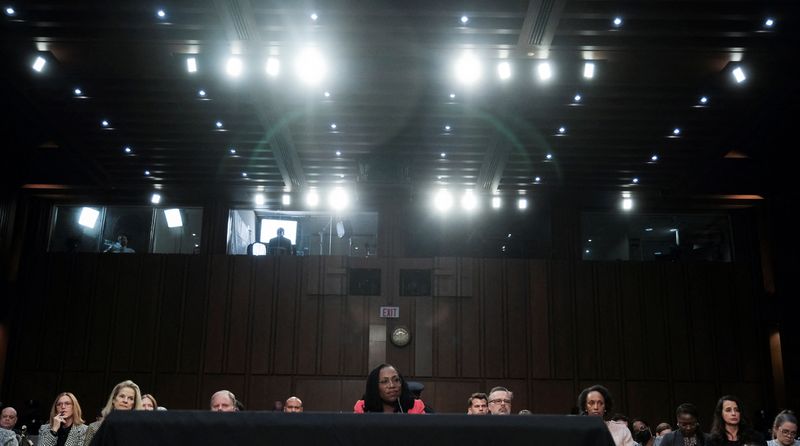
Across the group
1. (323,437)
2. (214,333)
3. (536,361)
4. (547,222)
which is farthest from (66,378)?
(323,437)

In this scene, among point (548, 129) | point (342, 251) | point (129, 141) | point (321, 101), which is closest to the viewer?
point (321, 101)

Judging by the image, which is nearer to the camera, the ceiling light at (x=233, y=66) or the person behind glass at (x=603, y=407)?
the person behind glass at (x=603, y=407)

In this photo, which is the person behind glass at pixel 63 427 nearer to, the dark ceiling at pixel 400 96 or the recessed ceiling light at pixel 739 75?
the dark ceiling at pixel 400 96

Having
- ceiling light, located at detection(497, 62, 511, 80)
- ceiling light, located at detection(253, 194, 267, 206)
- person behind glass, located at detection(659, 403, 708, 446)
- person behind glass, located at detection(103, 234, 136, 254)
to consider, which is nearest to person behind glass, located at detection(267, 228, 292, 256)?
ceiling light, located at detection(253, 194, 267, 206)

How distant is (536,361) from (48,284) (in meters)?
9.65

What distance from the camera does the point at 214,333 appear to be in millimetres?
13555

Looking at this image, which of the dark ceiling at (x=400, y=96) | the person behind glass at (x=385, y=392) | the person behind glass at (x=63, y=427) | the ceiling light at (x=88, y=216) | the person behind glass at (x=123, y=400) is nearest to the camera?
the person behind glass at (x=385, y=392)

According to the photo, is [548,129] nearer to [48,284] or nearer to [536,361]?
[536,361]

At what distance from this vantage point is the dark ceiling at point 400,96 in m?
8.59

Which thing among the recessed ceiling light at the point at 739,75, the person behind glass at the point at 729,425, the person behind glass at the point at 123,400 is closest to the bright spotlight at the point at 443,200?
the recessed ceiling light at the point at 739,75

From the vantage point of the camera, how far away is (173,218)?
14.7m

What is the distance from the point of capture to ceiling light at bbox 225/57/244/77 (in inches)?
369

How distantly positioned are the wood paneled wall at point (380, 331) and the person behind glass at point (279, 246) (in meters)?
0.33

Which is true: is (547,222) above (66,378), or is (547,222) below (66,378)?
above
